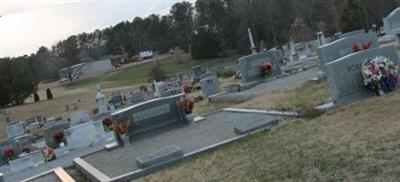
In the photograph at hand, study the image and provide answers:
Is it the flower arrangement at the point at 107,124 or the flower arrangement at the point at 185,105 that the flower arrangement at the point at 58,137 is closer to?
the flower arrangement at the point at 107,124

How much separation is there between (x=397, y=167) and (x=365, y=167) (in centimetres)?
40

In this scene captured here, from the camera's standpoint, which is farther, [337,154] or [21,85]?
[21,85]

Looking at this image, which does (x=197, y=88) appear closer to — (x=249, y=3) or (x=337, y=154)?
(x=337, y=154)

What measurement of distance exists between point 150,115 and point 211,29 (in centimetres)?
6665

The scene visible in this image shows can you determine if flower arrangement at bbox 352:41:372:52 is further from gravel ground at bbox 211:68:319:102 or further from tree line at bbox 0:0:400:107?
tree line at bbox 0:0:400:107

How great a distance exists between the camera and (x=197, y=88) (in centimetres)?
3391

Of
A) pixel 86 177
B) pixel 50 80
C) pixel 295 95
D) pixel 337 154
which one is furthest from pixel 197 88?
pixel 50 80

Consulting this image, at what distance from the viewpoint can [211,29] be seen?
79.4 metres

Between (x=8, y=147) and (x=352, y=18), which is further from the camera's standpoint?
(x=352, y=18)

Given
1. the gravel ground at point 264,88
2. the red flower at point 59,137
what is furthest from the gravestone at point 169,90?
the red flower at point 59,137

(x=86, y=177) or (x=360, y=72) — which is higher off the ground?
(x=360, y=72)

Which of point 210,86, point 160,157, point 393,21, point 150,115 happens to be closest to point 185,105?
point 150,115

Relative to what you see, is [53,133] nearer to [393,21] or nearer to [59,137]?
[59,137]

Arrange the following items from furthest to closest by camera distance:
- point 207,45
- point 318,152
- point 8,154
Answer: point 207,45 → point 8,154 → point 318,152
